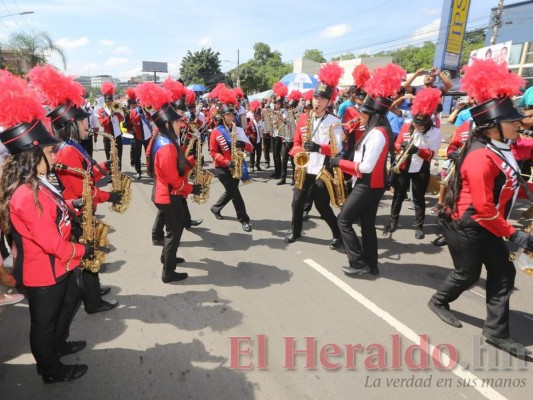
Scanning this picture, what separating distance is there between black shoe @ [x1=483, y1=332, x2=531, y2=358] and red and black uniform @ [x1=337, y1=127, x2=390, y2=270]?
1.59 m

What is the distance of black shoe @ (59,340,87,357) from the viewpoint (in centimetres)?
308

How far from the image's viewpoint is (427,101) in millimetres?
5355

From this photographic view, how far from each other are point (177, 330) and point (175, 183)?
166 centimetres

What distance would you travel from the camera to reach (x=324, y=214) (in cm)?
536

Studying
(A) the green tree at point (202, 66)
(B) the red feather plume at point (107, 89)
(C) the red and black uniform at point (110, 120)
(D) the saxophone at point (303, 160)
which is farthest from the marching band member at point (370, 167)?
(A) the green tree at point (202, 66)

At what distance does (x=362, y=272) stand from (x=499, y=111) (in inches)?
95.5

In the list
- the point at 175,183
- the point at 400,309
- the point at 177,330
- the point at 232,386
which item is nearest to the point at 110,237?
the point at 175,183

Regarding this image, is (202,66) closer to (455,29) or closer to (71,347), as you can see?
(455,29)

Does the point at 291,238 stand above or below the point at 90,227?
below

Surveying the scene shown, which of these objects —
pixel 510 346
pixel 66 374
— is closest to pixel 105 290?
pixel 66 374

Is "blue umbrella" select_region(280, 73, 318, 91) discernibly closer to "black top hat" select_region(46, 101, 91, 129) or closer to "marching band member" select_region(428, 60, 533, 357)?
"black top hat" select_region(46, 101, 91, 129)

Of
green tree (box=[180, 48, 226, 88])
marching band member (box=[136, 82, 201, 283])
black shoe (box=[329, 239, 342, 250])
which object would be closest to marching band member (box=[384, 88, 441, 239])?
black shoe (box=[329, 239, 342, 250])

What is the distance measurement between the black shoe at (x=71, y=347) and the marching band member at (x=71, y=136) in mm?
530

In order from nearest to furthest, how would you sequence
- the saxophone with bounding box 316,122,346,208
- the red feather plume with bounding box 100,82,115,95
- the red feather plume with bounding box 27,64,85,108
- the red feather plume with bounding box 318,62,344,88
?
1. the red feather plume with bounding box 27,64,85,108
2. the saxophone with bounding box 316,122,346,208
3. the red feather plume with bounding box 318,62,344,88
4. the red feather plume with bounding box 100,82,115,95
